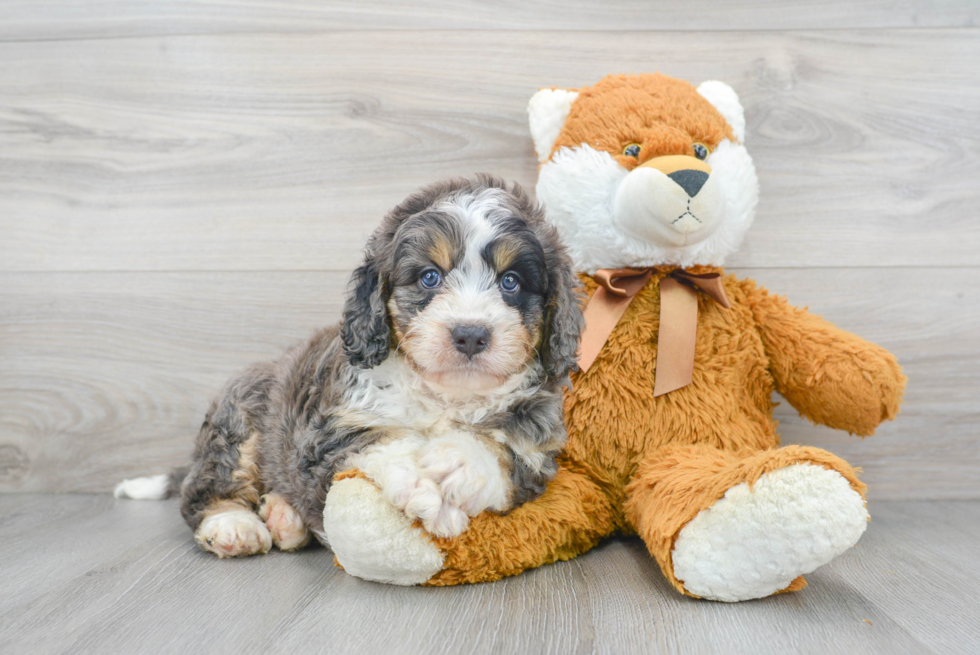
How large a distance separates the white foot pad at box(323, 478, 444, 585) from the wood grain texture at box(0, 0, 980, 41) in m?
1.69

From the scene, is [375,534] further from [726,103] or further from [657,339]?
[726,103]

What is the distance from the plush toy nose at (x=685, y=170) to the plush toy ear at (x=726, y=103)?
33 cm

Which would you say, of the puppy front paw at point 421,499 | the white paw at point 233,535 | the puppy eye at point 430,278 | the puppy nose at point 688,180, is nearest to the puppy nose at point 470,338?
the puppy eye at point 430,278

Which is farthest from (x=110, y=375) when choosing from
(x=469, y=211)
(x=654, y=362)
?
(x=654, y=362)

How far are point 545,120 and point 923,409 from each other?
164 centimetres

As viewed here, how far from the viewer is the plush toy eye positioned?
165 cm

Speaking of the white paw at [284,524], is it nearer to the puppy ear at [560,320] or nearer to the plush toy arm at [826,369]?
the puppy ear at [560,320]

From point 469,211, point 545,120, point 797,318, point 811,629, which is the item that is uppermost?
point 545,120

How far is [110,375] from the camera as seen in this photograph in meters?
2.56

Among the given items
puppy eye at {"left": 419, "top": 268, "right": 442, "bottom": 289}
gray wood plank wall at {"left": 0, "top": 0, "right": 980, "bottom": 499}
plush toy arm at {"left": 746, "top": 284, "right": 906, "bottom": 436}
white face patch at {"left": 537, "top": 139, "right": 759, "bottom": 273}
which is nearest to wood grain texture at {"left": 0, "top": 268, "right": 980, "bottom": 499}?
gray wood plank wall at {"left": 0, "top": 0, "right": 980, "bottom": 499}

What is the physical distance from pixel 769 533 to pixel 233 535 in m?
1.33

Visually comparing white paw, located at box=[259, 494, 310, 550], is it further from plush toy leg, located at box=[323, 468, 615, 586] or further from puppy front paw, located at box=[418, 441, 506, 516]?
puppy front paw, located at box=[418, 441, 506, 516]

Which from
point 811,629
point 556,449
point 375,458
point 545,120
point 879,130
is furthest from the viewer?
point 879,130

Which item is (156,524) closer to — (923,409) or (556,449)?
(556,449)
